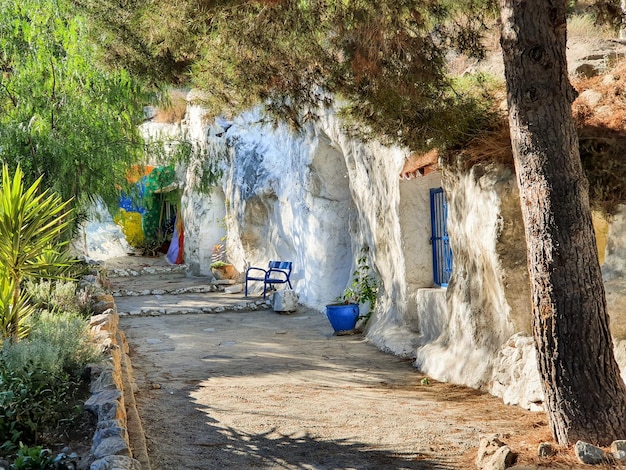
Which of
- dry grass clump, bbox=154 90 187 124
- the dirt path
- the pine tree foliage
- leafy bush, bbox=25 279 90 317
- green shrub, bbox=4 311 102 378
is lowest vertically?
the dirt path

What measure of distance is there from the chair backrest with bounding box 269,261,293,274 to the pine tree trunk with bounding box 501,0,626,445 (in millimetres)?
10478

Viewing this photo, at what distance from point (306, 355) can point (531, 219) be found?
5148 mm

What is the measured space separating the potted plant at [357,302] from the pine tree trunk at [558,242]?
609cm

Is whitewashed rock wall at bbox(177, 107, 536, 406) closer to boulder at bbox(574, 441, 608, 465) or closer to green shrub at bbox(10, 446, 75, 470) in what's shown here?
boulder at bbox(574, 441, 608, 465)

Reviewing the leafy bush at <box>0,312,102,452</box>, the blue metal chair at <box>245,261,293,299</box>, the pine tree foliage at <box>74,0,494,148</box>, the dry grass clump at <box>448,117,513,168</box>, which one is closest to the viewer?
the leafy bush at <box>0,312,102,452</box>

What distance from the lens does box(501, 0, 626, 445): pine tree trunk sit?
4527mm

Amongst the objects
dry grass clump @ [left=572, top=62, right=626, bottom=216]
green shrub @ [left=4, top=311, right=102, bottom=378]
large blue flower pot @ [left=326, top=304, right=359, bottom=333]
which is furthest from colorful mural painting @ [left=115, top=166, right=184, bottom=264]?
dry grass clump @ [left=572, top=62, right=626, bottom=216]

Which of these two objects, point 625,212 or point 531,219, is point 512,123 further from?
point 625,212

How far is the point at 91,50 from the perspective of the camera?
34.0 ft

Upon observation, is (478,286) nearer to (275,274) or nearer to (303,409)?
(303,409)

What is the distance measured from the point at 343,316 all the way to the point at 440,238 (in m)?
2.19

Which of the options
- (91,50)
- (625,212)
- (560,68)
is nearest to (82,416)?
(560,68)

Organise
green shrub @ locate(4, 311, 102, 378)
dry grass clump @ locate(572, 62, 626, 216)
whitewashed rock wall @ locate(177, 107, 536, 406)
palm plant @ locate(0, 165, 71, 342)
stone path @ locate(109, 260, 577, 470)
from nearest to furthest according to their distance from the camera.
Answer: stone path @ locate(109, 260, 577, 470), green shrub @ locate(4, 311, 102, 378), dry grass clump @ locate(572, 62, 626, 216), palm plant @ locate(0, 165, 71, 342), whitewashed rock wall @ locate(177, 107, 536, 406)

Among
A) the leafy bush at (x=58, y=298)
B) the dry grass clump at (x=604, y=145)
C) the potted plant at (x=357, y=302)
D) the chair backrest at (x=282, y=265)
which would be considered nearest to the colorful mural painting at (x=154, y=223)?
the chair backrest at (x=282, y=265)
